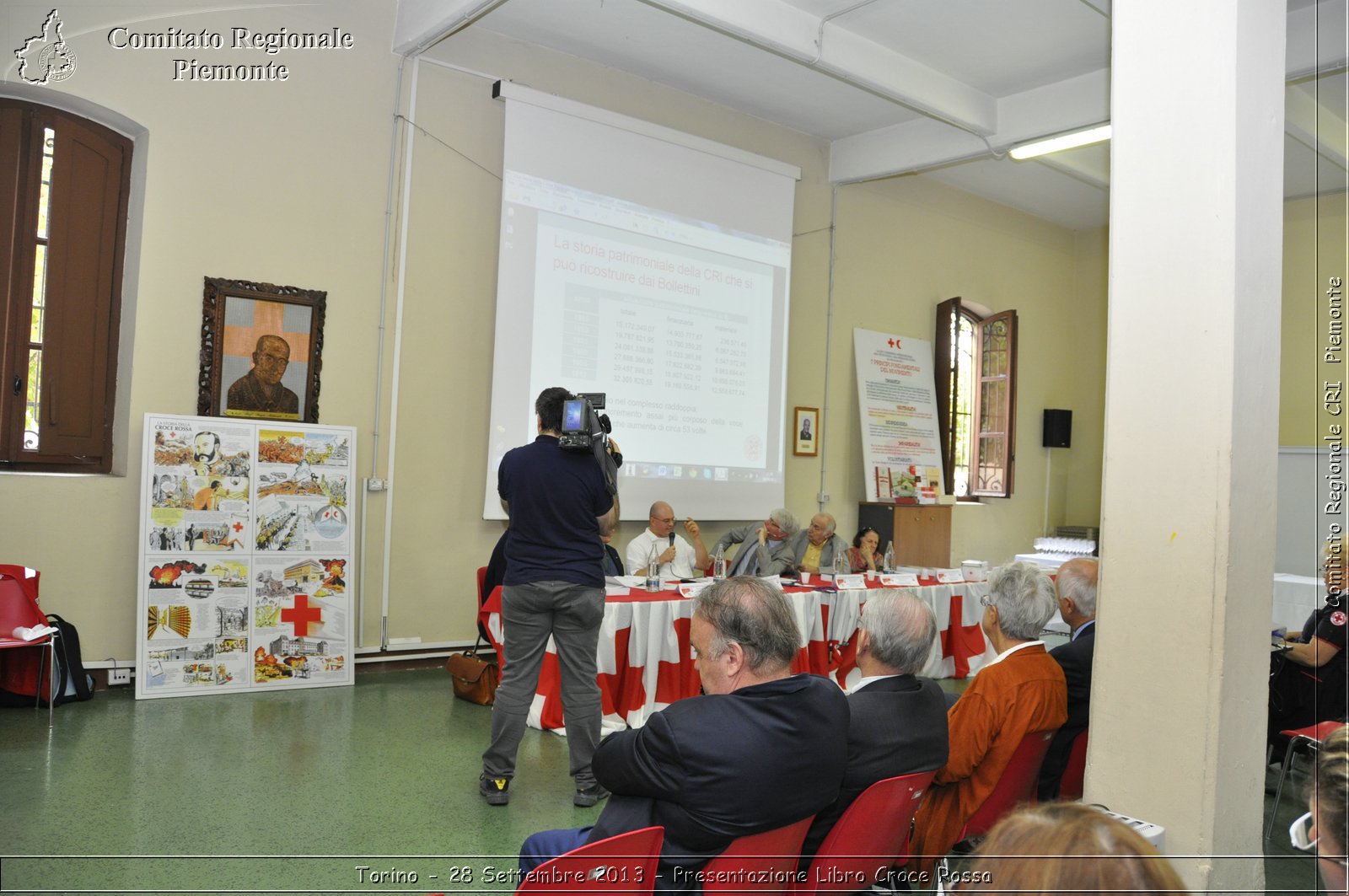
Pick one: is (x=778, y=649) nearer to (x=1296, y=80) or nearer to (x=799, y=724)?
(x=799, y=724)

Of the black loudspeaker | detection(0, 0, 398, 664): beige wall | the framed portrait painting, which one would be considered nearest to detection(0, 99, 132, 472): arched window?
detection(0, 0, 398, 664): beige wall

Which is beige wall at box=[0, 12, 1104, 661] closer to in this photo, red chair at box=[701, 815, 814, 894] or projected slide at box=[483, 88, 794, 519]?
projected slide at box=[483, 88, 794, 519]

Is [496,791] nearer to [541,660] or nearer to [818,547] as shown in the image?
[541,660]

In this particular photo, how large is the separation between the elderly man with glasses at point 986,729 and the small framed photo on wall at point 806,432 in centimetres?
513

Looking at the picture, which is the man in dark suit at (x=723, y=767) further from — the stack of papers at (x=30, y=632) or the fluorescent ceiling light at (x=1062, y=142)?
the fluorescent ceiling light at (x=1062, y=142)

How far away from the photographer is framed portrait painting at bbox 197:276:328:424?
17.2 feet

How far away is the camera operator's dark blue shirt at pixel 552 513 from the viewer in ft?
11.7

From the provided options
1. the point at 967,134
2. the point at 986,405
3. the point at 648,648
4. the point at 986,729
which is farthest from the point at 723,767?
the point at 986,405

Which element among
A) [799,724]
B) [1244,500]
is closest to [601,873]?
[799,724]

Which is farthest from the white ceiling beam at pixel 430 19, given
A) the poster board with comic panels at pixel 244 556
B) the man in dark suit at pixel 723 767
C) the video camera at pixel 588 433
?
the man in dark suit at pixel 723 767

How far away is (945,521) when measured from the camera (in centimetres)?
842

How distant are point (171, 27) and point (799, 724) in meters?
5.20

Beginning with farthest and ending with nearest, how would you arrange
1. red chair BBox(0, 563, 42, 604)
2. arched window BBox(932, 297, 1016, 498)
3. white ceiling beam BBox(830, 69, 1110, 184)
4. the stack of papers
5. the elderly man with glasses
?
arched window BBox(932, 297, 1016, 498), white ceiling beam BBox(830, 69, 1110, 184), red chair BBox(0, 563, 42, 604), the stack of papers, the elderly man with glasses

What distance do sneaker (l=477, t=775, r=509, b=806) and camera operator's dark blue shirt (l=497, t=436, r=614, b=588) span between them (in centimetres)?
74
